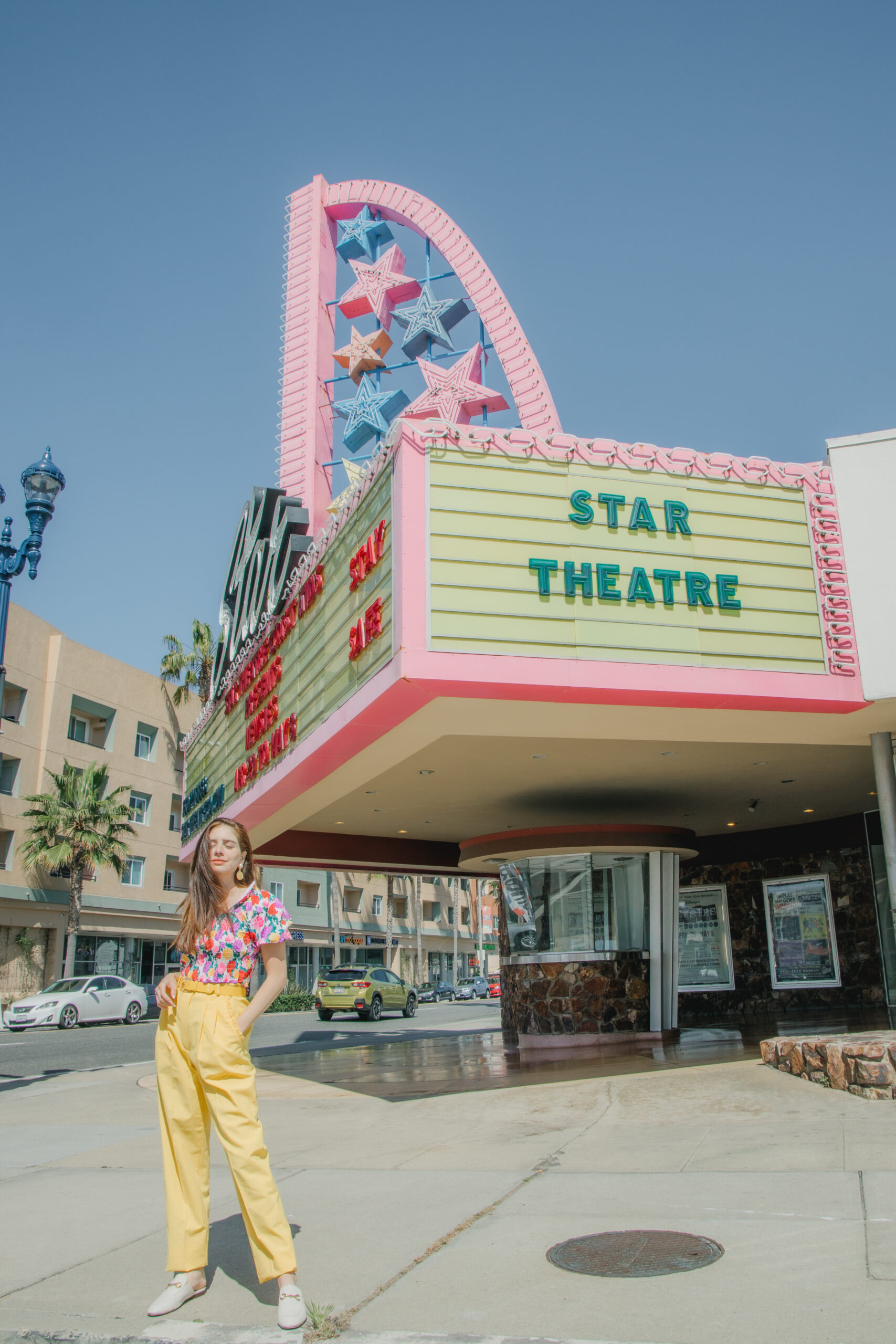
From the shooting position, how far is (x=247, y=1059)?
3953 millimetres

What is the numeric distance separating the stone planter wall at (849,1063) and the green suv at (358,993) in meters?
20.6

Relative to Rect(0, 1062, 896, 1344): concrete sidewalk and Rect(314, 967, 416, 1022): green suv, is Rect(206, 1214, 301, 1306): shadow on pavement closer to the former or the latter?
Rect(0, 1062, 896, 1344): concrete sidewalk

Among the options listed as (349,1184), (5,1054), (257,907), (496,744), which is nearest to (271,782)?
(496,744)

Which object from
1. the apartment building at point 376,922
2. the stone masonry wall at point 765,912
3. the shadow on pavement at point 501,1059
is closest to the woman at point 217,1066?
the shadow on pavement at point 501,1059

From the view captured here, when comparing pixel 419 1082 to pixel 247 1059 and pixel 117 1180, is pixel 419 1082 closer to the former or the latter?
pixel 117 1180

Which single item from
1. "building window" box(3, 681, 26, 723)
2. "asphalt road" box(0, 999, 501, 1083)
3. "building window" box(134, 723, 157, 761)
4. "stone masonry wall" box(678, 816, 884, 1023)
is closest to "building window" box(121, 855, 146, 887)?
"building window" box(134, 723, 157, 761)

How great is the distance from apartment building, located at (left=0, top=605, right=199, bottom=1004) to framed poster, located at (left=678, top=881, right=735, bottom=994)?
59.0 ft

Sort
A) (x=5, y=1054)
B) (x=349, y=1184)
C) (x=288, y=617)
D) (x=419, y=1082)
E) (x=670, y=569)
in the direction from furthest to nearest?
(x=5, y=1054)
(x=288, y=617)
(x=419, y=1082)
(x=670, y=569)
(x=349, y=1184)

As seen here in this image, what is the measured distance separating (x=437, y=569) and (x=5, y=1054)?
1545 cm

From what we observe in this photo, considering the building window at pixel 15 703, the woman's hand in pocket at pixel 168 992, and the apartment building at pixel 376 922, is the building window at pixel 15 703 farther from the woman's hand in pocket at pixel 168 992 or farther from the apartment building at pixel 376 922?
the woman's hand in pocket at pixel 168 992

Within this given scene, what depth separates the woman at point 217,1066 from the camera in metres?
3.65

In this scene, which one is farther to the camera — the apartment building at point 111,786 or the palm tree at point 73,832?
the apartment building at point 111,786

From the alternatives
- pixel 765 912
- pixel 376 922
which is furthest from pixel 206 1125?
pixel 376 922

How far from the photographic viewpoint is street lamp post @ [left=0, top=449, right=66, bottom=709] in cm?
1272
